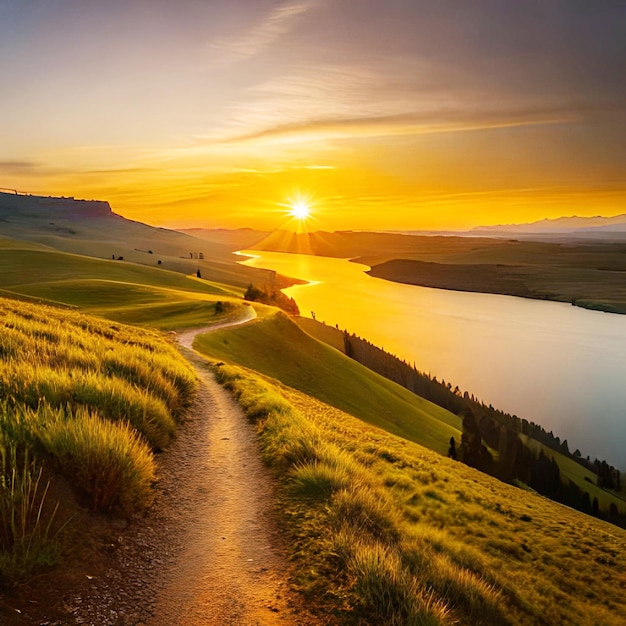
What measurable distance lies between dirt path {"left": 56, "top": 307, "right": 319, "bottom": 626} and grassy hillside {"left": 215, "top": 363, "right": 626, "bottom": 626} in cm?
47

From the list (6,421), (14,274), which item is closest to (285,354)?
(6,421)

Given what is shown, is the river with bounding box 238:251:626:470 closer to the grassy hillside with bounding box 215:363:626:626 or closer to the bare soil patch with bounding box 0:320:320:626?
the grassy hillside with bounding box 215:363:626:626

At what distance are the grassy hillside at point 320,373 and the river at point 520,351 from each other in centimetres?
2804

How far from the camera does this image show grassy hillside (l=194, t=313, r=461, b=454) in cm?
3469

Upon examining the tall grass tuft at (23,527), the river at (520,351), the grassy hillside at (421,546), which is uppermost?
the tall grass tuft at (23,527)

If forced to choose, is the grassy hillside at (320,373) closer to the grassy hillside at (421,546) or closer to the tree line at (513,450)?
the tree line at (513,450)

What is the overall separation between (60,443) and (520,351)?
326 feet

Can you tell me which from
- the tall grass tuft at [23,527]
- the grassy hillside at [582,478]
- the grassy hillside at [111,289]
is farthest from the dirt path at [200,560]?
the grassy hillside at [582,478]

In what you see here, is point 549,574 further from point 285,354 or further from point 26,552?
point 285,354

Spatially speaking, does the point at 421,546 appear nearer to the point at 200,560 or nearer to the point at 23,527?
the point at 200,560

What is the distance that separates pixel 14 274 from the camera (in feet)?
267

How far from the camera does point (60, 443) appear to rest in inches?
266

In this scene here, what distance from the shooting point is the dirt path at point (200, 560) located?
5.11 meters

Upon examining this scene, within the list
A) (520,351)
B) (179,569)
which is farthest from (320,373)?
(520,351)
